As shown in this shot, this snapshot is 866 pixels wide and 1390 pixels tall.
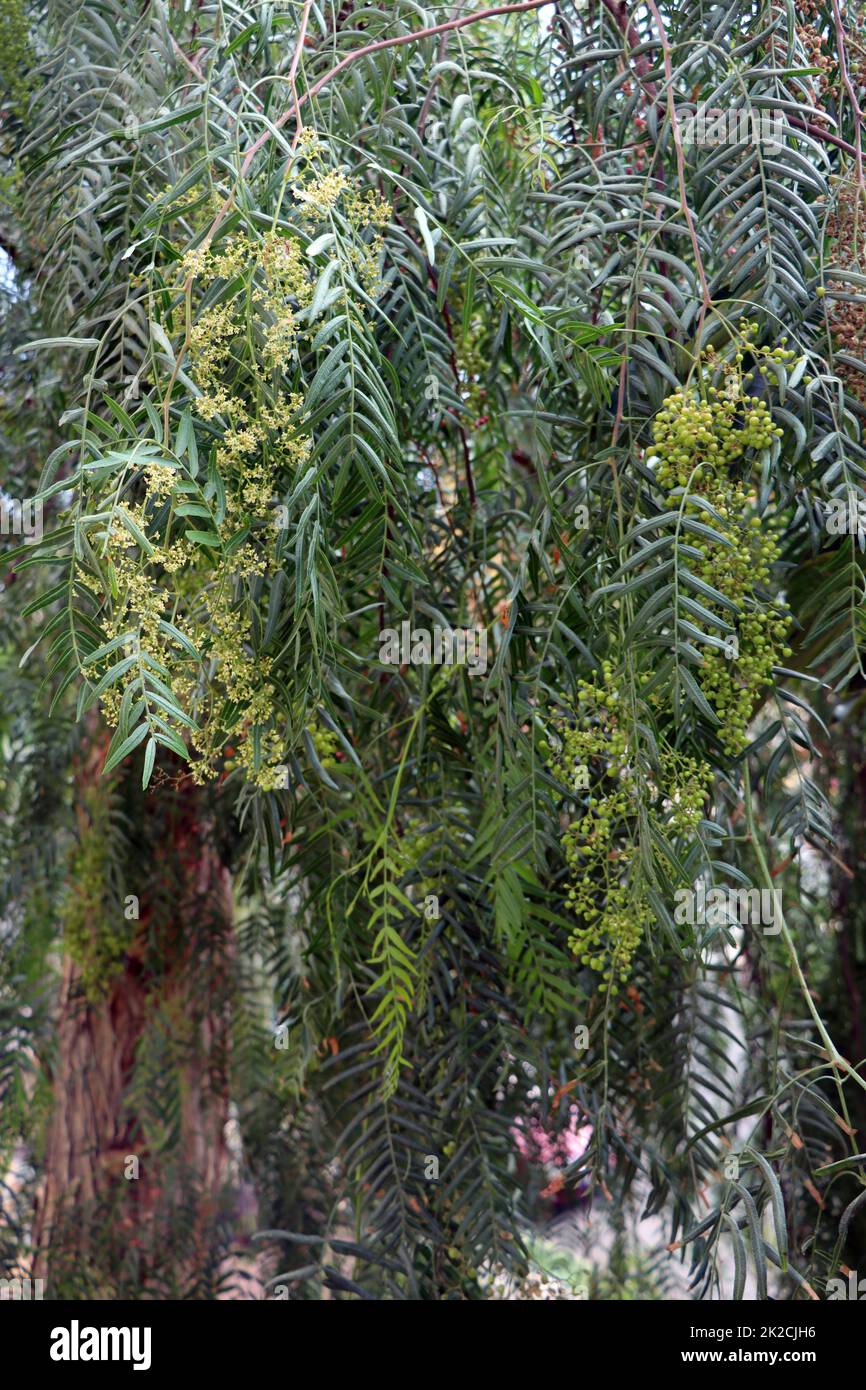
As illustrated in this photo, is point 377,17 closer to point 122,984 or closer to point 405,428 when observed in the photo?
point 405,428

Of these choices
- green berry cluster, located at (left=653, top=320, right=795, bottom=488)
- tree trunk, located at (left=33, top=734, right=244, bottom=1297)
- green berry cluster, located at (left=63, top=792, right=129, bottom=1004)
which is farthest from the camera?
tree trunk, located at (left=33, top=734, right=244, bottom=1297)

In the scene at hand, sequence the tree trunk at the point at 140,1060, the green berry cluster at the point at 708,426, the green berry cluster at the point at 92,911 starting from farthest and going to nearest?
the tree trunk at the point at 140,1060 → the green berry cluster at the point at 92,911 → the green berry cluster at the point at 708,426

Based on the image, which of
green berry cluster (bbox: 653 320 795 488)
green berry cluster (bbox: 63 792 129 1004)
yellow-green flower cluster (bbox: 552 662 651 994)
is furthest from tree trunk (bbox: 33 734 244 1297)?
green berry cluster (bbox: 653 320 795 488)

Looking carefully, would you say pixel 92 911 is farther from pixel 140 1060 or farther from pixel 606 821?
pixel 606 821

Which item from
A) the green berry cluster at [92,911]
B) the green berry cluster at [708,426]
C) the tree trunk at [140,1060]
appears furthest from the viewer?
the tree trunk at [140,1060]

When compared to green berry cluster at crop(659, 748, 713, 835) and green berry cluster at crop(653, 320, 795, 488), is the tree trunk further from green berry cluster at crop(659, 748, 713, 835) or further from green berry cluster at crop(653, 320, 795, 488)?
green berry cluster at crop(653, 320, 795, 488)

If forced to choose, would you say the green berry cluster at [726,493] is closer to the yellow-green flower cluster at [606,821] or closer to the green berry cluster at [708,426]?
the green berry cluster at [708,426]

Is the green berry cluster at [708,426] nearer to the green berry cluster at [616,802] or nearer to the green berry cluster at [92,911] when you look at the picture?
the green berry cluster at [616,802]

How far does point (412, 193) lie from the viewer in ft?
3.99

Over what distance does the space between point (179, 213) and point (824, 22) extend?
921 millimetres

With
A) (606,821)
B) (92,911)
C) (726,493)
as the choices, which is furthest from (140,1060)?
(726,493)

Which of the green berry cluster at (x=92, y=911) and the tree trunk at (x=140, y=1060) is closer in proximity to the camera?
the green berry cluster at (x=92, y=911)

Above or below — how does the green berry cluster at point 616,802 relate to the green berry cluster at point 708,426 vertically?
below

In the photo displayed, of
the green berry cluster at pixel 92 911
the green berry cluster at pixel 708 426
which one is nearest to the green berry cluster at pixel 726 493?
the green berry cluster at pixel 708 426
